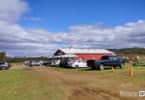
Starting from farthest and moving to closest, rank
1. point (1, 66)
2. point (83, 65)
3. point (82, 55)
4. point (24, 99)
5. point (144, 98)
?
point (82, 55) → point (1, 66) → point (83, 65) → point (24, 99) → point (144, 98)

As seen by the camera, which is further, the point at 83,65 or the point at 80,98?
the point at 83,65

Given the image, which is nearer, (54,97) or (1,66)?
(54,97)

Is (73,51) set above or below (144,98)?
above

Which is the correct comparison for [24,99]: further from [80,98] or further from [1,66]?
[1,66]

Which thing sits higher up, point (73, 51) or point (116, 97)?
point (73, 51)

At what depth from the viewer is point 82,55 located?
8525cm

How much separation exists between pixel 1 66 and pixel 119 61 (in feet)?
86.4

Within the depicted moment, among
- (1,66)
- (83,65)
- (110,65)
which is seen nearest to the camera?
(110,65)

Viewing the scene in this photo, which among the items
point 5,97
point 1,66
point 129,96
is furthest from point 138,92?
point 1,66

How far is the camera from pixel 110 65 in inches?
1722

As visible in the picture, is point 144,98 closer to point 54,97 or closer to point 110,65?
point 54,97

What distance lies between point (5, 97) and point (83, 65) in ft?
132

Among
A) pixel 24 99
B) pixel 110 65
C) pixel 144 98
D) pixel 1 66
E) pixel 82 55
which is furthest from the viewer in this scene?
pixel 82 55

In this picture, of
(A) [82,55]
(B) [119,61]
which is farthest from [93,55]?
(B) [119,61]
